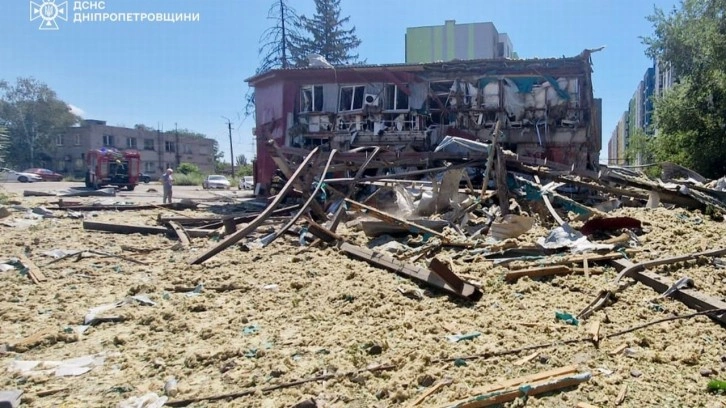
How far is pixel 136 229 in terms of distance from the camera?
9227 mm

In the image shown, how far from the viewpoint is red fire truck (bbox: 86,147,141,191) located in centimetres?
2691

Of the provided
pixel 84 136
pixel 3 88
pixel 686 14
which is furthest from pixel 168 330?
pixel 3 88

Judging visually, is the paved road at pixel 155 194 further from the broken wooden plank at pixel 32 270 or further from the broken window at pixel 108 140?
the broken window at pixel 108 140

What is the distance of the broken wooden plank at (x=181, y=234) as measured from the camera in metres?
7.94

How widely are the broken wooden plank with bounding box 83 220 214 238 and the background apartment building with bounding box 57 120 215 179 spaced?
155ft

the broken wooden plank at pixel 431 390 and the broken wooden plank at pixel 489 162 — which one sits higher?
the broken wooden plank at pixel 489 162

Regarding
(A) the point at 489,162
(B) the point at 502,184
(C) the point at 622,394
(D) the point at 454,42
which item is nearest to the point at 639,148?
(D) the point at 454,42

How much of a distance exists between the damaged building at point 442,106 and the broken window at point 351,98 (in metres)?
0.04

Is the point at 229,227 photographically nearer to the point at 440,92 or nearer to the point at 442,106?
the point at 442,106

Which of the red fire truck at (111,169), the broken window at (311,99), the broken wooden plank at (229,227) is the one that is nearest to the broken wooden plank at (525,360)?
the broken wooden plank at (229,227)

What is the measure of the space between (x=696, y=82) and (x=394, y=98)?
42.4 ft

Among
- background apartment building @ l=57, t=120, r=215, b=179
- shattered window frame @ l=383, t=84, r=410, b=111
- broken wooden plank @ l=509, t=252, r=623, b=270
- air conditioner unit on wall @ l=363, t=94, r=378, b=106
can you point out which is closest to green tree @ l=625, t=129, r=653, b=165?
shattered window frame @ l=383, t=84, r=410, b=111

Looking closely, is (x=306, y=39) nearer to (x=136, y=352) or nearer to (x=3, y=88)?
(x=136, y=352)

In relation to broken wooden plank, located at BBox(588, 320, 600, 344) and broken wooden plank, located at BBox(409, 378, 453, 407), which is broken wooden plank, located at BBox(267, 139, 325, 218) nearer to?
broken wooden plank, located at BBox(588, 320, 600, 344)
